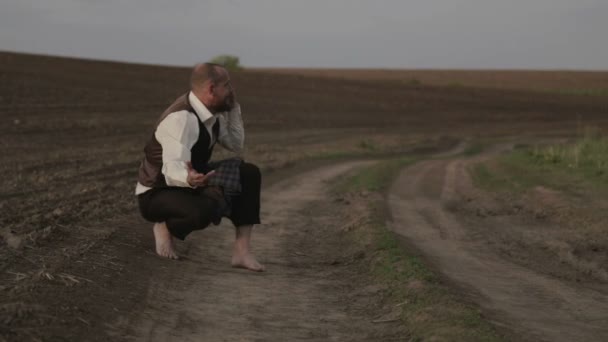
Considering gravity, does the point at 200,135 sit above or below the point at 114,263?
above

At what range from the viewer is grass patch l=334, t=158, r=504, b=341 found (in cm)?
530

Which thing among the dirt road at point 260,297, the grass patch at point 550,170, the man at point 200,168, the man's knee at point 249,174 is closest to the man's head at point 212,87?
the man at point 200,168

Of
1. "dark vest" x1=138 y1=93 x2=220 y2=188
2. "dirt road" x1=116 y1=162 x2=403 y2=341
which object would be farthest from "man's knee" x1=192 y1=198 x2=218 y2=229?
"dirt road" x1=116 y1=162 x2=403 y2=341

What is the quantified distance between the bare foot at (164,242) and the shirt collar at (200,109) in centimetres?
110

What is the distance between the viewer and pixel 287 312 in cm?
612

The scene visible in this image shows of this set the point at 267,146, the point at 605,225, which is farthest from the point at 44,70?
the point at 605,225

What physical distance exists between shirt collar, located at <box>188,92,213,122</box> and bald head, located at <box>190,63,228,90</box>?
0.10 metres

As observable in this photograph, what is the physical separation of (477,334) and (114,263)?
308 centimetres

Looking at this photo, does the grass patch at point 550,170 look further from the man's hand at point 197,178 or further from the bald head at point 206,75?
the man's hand at point 197,178

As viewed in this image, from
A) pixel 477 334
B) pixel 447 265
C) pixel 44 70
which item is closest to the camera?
pixel 477 334

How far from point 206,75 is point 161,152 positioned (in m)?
0.69

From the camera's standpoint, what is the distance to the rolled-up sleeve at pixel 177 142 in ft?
21.6

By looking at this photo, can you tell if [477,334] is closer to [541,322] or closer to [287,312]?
[541,322]

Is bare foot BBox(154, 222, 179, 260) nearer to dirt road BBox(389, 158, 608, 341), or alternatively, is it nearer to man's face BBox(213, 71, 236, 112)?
man's face BBox(213, 71, 236, 112)
